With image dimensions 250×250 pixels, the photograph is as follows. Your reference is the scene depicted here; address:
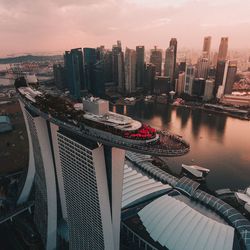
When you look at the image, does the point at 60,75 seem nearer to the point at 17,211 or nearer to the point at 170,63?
the point at 170,63

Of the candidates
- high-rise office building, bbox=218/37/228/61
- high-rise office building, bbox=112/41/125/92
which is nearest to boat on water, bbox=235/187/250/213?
high-rise office building, bbox=112/41/125/92

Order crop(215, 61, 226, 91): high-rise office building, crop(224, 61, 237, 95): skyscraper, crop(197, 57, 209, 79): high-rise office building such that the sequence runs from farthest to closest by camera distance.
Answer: crop(197, 57, 209, 79): high-rise office building < crop(224, 61, 237, 95): skyscraper < crop(215, 61, 226, 91): high-rise office building

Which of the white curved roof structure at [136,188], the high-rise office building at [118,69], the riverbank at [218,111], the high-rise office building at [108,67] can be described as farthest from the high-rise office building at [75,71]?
the white curved roof structure at [136,188]

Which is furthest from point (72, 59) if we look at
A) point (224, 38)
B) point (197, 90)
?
point (224, 38)

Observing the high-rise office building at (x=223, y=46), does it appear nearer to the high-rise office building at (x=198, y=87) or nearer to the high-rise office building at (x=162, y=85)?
the high-rise office building at (x=198, y=87)

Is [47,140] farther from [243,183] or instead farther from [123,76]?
[123,76]

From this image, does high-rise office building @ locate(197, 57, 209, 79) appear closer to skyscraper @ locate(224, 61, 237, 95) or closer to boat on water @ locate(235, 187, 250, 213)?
skyscraper @ locate(224, 61, 237, 95)
